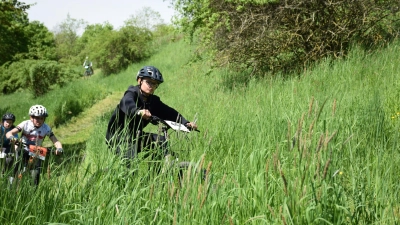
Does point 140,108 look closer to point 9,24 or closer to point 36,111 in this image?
point 36,111

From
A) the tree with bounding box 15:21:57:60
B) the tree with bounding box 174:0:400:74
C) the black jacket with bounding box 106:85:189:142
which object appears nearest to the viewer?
the black jacket with bounding box 106:85:189:142

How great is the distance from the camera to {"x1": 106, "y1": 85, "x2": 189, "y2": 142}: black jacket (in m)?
4.63

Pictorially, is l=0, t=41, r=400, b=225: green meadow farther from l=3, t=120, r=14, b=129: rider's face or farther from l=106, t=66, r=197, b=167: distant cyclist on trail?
l=3, t=120, r=14, b=129: rider's face

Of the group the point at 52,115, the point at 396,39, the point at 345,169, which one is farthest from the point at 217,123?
the point at 52,115

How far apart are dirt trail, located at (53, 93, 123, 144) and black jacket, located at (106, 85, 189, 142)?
9018 mm

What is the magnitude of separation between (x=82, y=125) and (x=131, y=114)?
43.9 ft

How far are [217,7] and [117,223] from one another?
30.5ft

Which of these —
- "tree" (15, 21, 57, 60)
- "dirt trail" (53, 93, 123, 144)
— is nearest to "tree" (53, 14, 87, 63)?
"tree" (15, 21, 57, 60)

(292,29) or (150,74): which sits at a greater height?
(292,29)

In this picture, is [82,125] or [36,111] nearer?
[36,111]

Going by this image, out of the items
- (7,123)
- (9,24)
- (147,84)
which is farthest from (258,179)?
(9,24)

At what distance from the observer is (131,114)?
15.7ft

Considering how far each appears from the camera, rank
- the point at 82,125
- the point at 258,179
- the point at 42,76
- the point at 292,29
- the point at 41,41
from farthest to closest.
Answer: the point at 41,41
the point at 42,76
the point at 82,125
the point at 292,29
the point at 258,179

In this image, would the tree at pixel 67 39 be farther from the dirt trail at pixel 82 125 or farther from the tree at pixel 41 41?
the dirt trail at pixel 82 125
